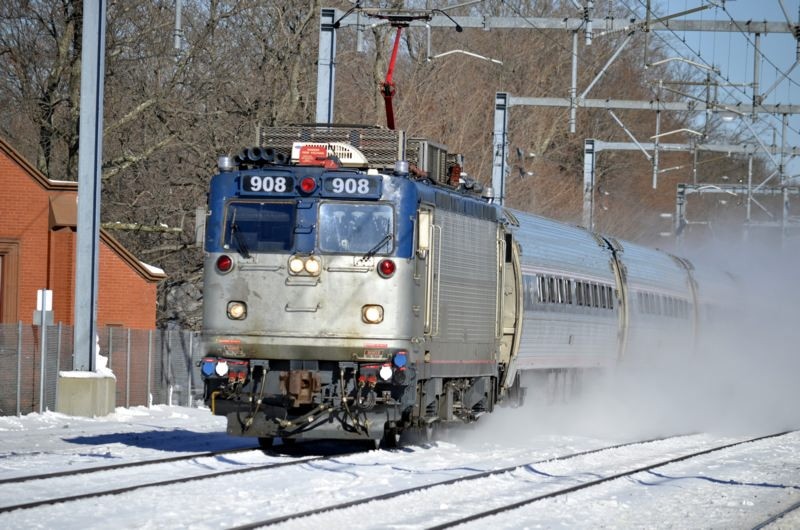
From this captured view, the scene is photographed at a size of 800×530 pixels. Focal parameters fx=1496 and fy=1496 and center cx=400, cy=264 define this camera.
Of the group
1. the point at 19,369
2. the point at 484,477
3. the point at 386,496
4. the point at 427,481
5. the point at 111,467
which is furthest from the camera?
the point at 19,369

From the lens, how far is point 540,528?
12.6 meters

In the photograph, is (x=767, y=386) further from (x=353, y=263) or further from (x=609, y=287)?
(x=353, y=263)

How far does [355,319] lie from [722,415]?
52.6ft

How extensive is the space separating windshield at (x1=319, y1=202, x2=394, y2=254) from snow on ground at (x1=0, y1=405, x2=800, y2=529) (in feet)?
8.15

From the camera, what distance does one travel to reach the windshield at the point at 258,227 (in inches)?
674

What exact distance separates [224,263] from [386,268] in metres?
1.87

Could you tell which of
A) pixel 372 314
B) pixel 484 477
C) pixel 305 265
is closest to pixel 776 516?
pixel 484 477

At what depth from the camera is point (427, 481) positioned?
15.6m

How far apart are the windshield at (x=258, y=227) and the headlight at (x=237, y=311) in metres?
0.58

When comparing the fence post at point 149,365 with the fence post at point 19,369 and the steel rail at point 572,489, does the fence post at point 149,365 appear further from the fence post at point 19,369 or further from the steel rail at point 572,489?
the steel rail at point 572,489

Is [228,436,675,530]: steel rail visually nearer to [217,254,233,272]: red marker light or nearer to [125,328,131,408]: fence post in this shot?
[217,254,233,272]: red marker light

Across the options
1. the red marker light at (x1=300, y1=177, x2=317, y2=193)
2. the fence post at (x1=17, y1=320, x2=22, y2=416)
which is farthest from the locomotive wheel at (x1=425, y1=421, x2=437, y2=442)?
the fence post at (x1=17, y1=320, x2=22, y2=416)

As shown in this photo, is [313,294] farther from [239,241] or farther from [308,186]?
[308,186]

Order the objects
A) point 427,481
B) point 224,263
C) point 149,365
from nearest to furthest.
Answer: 1. point 427,481
2. point 224,263
3. point 149,365
